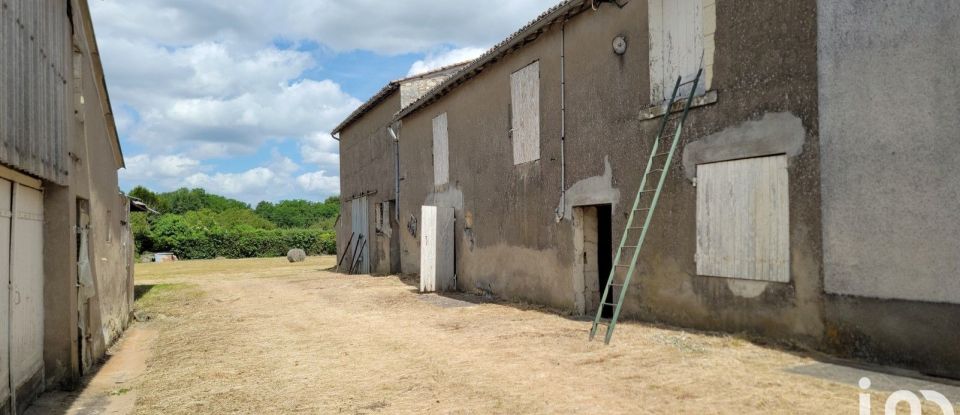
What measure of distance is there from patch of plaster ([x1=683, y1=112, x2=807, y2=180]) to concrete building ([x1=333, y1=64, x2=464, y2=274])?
12390 millimetres

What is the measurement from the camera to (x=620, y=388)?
571cm

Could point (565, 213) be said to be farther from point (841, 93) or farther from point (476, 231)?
point (841, 93)

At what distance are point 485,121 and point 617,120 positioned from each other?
4.64 metres

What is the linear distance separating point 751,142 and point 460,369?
423cm

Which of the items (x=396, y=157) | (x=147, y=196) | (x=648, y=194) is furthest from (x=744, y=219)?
(x=147, y=196)

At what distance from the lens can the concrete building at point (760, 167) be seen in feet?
19.2

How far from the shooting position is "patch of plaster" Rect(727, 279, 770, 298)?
7.31 m

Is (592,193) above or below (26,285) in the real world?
above

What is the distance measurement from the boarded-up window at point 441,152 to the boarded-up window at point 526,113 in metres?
3.52

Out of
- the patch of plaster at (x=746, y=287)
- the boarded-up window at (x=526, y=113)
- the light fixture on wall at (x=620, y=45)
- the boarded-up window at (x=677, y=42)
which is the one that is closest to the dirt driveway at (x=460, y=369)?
the patch of plaster at (x=746, y=287)

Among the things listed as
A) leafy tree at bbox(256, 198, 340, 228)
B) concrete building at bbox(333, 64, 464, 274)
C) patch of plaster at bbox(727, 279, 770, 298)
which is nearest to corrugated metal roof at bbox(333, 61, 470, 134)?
concrete building at bbox(333, 64, 464, 274)

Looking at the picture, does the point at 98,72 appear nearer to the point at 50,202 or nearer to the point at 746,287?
the point at 50,202

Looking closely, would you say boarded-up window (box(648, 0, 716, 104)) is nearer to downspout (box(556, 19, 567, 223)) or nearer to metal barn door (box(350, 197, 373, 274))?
downspout (box(556, 19, 567, 223))

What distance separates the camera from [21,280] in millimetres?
5719
